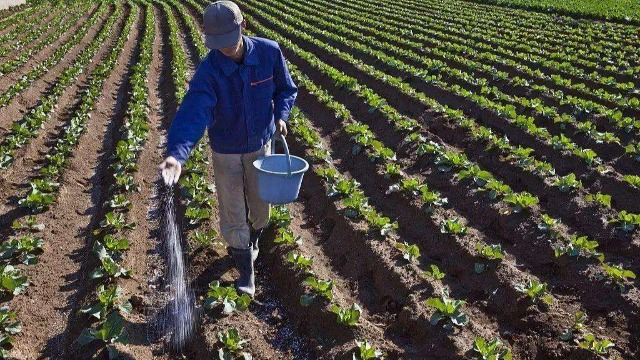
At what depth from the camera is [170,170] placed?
10.8ft

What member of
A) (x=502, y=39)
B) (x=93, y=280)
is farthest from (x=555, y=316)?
(x=502, y=39)

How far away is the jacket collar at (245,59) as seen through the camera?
3968 millimetres

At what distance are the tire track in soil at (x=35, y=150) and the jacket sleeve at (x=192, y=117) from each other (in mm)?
3763

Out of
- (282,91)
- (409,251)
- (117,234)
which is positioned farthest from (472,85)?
(117,234)

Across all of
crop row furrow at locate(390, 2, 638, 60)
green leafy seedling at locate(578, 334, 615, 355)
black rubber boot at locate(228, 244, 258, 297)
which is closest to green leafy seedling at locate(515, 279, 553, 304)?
green leafy seedling at locate(578, 334, 615, 355)

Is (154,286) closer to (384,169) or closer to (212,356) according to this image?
(212,356)

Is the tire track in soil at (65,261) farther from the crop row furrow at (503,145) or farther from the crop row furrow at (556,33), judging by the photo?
the crop row furrow at (556,33)

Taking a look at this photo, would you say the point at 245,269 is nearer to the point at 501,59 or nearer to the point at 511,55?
the point at 501,59

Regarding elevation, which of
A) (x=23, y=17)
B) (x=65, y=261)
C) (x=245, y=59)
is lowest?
(x=23, y=17)

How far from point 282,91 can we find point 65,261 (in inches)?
109

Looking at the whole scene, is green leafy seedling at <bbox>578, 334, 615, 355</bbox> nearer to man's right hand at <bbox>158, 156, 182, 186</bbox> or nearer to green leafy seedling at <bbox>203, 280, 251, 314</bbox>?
green leafy seedling at <bbox>203, 280, 251, 314</bbox>

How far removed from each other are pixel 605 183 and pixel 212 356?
5.13 metres

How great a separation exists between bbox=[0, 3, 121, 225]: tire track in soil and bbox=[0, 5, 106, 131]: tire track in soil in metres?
0.56

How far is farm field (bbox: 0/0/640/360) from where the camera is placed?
14.0 ft
